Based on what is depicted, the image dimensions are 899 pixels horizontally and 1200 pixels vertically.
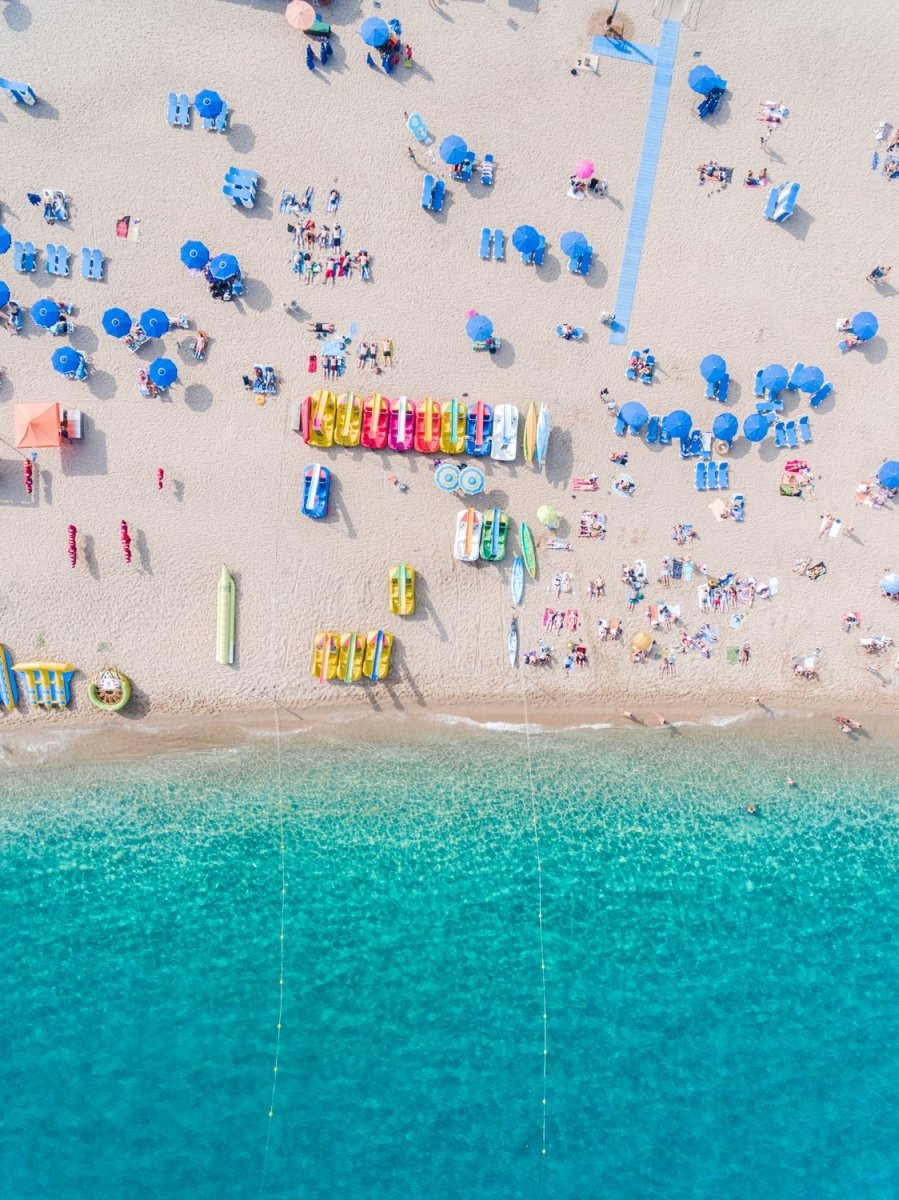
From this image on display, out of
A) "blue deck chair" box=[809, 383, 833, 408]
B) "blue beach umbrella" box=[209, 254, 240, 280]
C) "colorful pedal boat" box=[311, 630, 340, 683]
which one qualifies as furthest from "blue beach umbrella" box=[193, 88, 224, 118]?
"blue deck chair" box=[809, 383, 833, 408]

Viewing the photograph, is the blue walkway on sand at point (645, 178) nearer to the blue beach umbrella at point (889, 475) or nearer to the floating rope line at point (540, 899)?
the blue beach umbrella at point (889, 475)

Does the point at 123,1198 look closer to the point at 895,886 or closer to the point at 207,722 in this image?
the point at 207,722

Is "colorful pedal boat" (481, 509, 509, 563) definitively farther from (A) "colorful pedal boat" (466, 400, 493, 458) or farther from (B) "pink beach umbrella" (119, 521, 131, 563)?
(B) "pink beach umbrella" (119, 521, 131, 563)

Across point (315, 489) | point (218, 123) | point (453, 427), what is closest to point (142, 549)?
point (315, 489)

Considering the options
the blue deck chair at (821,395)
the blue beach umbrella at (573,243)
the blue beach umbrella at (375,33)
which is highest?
the blue beach umbrella at (375,33)

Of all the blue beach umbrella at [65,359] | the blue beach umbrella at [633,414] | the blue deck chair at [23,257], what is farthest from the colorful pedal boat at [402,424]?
the blue deck chair at [23,257]

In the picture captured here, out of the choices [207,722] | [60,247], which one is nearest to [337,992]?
[207,722]

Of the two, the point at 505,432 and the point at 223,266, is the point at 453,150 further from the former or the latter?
the point at 505,432
